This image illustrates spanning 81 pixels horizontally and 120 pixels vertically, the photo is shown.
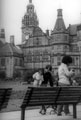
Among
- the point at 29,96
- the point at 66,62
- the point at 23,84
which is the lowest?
the point at 23,84

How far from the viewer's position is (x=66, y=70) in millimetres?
3363

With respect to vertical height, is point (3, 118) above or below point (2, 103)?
below

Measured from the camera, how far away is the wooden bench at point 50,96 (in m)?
2.97

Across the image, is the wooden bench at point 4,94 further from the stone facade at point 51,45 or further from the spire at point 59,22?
the stone facade at point 51,45

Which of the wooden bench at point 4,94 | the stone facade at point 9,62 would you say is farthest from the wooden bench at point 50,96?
the stone facade at point 9,62

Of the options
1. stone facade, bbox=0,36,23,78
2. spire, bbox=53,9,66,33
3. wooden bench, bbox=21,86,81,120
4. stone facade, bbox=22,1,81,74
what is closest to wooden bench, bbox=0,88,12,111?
wooden bench, bbox=21,86,81,120

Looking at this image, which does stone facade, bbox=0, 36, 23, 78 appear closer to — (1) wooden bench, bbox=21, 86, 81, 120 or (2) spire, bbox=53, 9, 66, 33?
(2) spire, bbox=53, 9, 66, 33

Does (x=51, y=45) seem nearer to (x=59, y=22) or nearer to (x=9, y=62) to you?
(x=59, y=22)

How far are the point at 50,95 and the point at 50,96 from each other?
1 centimetres

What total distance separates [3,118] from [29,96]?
0.43 m

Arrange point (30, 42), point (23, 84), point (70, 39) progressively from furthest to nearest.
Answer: point (70, 39)
point (30, 42)
point (23, 84)

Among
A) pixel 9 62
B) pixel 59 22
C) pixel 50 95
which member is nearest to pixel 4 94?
pixel 50 95

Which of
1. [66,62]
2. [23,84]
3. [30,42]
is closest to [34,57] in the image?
[30,42]

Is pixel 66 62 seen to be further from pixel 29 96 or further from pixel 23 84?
pixel 23 84
